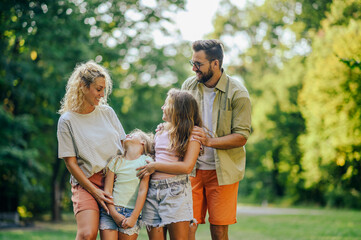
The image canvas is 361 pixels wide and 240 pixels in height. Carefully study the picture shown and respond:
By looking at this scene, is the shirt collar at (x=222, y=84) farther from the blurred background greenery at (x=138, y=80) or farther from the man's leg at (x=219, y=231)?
the blurred background greenery at (x=138, y=80)

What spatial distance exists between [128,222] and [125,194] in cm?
24

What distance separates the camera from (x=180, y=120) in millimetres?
3762

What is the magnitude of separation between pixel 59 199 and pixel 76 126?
18.5 meters

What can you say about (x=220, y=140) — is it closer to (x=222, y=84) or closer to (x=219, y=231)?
(x=222, y=84)

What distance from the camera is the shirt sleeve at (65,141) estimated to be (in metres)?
3.64

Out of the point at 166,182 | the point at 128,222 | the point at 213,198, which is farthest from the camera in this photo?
the point at 213,198

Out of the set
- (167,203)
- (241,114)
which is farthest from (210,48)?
(167,203)

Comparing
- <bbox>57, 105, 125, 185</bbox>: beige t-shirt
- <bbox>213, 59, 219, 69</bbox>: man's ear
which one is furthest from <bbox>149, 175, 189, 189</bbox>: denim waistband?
<bbox>213, 59, 219, 69</bbox>: man's ear

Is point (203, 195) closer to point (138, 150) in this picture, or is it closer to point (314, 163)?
point (138, 150)

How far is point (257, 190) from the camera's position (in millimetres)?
34281

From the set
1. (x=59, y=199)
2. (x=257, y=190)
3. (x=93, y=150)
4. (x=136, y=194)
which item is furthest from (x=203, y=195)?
(x=257, y=190)

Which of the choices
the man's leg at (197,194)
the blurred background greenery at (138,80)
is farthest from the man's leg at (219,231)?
the blurred background greenery at (138,80)

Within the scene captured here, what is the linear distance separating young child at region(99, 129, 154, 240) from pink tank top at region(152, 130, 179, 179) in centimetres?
9

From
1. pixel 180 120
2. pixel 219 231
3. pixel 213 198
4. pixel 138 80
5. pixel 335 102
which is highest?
pixel 138 80
